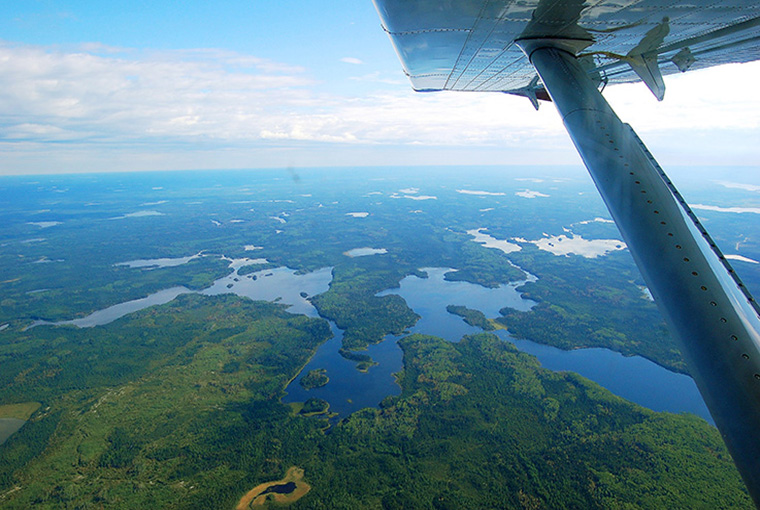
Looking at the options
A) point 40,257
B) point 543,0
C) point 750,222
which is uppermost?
point 543,0

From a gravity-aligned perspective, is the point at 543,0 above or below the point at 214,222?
above

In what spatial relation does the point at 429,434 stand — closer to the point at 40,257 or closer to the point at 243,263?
the point at 243,263

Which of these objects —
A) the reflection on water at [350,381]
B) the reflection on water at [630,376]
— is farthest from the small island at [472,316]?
the reflection on water at [350,381]

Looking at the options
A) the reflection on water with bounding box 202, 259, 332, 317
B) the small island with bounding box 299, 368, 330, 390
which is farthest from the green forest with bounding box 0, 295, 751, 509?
the reflection on water with bounding box 202, 259, 332, 317

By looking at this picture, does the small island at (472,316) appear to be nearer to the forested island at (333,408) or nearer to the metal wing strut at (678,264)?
the forested island at (333,408)

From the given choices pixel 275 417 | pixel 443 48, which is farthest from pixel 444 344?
pixel 443 48

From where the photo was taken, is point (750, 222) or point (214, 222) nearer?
point (750, 222)

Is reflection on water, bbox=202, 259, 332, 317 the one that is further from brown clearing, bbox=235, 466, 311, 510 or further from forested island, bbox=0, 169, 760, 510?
brown clearing, bbox=235, 466, 311, 510
